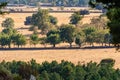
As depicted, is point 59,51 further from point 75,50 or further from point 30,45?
point 30,45

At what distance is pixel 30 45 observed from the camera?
11512 centimetres

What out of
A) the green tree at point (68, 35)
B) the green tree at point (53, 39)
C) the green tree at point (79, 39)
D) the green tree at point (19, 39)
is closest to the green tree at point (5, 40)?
the green tree at point (19, 39)

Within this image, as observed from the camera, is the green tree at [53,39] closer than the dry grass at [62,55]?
No

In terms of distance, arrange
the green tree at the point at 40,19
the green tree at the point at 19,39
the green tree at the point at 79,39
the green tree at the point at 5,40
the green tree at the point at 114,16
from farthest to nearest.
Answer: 1. the green tree at the point at 40,19
2. the green tree at the point at 79,39
3. the green tree at the point at 5,40
4. the green tree at the point at 19,39
5. the green tree at the point at 114,16

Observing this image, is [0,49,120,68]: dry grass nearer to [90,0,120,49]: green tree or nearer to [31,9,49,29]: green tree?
[31,9,49,29]: green tree

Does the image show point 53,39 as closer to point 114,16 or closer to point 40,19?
point 40,19

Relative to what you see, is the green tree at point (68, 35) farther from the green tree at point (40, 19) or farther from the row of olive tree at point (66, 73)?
the row of olive tree at point (66, 73)

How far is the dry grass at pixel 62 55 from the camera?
305ft

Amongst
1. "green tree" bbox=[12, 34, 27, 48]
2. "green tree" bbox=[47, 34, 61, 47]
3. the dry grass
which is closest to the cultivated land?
the dry grass

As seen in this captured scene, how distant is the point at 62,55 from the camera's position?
319ft

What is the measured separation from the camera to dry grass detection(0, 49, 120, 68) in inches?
3658

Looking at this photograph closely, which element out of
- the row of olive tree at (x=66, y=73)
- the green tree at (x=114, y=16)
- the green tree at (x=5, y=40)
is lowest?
the green tree at (x=5, y=40)

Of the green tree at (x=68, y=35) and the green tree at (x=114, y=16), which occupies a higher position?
the green tree at (x=114, y=16)

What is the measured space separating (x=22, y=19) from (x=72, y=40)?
6082 cm
